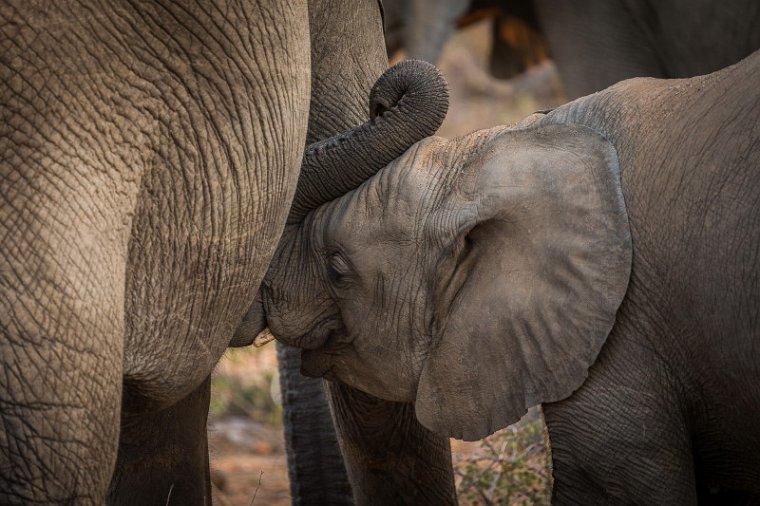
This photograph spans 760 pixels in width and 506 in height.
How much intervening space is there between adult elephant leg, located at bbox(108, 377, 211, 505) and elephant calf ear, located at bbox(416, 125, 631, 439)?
61 centimetres

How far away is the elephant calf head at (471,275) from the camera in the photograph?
2646 millimetres

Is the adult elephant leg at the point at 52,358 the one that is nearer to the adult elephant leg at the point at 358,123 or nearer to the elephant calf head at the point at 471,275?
the elephant calf head at the point at 471,275

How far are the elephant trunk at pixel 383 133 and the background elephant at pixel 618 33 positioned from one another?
2409 mm

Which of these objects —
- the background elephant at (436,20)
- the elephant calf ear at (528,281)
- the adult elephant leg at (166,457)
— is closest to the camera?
the elephant calf ear at (528,281)

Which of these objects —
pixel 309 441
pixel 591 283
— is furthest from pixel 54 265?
pixel 309 441

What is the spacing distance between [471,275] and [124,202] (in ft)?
2.46

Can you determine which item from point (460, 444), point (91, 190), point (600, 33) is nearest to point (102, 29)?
point (91, 190)

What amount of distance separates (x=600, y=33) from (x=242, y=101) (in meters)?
3.34

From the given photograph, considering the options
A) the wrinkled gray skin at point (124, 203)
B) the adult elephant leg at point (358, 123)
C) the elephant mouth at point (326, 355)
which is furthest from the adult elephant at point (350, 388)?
the wrinkled gray skin at point (124, 203)

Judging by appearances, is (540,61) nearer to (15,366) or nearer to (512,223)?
(512,223)

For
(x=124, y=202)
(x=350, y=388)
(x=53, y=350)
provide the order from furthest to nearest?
1. (x=350, y=388)
2. (x=124, y=202)
3. (x=53, y=350)

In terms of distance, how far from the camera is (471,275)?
274 centimetres

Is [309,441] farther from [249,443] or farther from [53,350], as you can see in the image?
[249,443]

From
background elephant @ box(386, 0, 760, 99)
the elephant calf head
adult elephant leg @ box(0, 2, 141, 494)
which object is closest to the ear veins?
the elephant calf head
